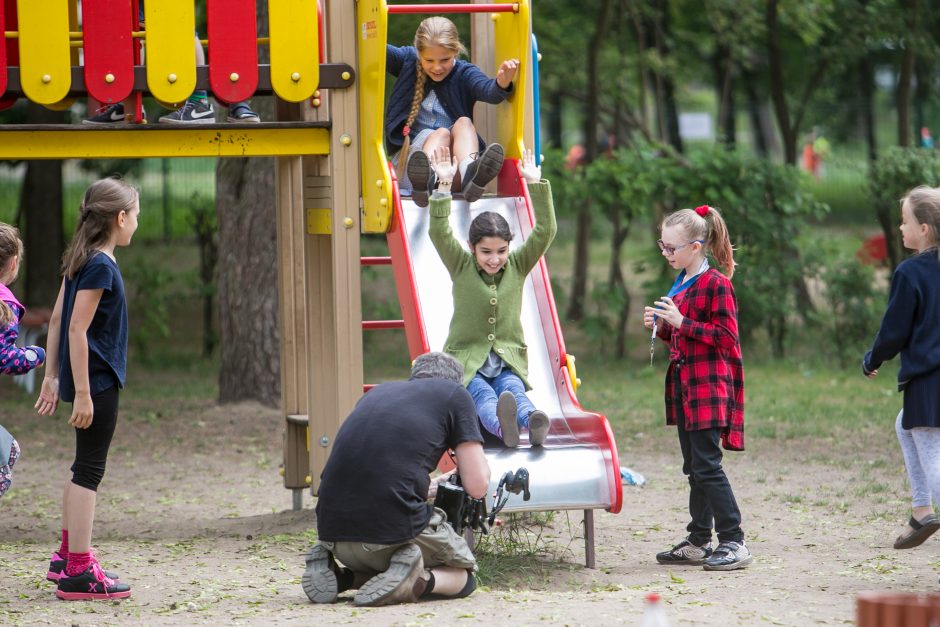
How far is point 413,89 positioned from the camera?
7.18 metres

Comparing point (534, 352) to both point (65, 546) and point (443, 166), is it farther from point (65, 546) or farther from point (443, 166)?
point (65, 546)

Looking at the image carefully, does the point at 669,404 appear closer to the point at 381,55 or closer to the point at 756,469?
the point at 381,55

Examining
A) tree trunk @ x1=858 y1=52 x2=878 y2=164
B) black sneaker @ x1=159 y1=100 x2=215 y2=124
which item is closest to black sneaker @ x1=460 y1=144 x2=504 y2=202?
black sneaker @ x1=159 y1=100 x2=215 y2=124

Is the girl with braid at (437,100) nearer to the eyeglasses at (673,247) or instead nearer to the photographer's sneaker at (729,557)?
the eyeglasses at (673,247)

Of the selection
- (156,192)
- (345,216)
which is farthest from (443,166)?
(156,192)

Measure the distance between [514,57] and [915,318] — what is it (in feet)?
9.41

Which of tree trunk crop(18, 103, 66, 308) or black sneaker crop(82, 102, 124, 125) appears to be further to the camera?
tree trunk crop(18, 103, 66, 308)

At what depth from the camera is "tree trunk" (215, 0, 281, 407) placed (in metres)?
10.7

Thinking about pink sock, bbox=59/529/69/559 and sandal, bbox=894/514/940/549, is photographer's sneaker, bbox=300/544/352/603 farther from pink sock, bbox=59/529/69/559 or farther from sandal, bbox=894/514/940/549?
sandal, bbox=894/514/940/549

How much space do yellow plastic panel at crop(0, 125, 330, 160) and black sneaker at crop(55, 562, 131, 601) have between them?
2020mm

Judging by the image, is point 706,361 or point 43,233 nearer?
point 706,361

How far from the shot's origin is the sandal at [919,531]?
5203 millimetres

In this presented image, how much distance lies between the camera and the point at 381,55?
625 cm

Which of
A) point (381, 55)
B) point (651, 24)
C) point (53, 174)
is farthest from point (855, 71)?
point (381, 55)
